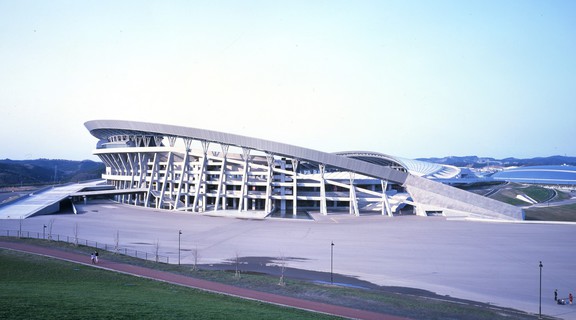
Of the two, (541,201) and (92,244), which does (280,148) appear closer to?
(92,244)

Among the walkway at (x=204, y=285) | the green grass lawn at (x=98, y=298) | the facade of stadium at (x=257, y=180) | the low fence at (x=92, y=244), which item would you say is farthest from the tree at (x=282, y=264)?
the facade of stadium at (x=257, y=180)

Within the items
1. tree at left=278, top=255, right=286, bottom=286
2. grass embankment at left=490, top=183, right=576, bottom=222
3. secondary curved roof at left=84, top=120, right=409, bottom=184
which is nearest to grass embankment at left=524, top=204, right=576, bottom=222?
grass embankment at left=490, top=183, right=576, bottom=222

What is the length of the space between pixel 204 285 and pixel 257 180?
37.7 m

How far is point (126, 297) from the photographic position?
58.9 ft

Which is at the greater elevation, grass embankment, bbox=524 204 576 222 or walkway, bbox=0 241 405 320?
grass embankment, bbox=524 204 576 222

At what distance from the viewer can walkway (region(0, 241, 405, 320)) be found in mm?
18781

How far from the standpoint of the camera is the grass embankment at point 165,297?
1527cm

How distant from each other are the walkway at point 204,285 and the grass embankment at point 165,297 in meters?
0.64

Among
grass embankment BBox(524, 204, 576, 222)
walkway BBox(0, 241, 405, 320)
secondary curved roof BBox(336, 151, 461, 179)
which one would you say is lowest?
walkway BBox(0, 241, 405, 320)

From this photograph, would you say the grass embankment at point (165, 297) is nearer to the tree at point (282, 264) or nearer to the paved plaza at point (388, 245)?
the tree at point (282, 264)

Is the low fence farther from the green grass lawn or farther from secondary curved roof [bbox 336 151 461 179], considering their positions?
secondary curved roof [bbox 336 151 461 179]

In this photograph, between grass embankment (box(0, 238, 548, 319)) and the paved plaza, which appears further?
the paved plaza

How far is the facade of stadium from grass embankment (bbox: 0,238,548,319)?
98.3 ft

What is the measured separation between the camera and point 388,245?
34.7 metres
